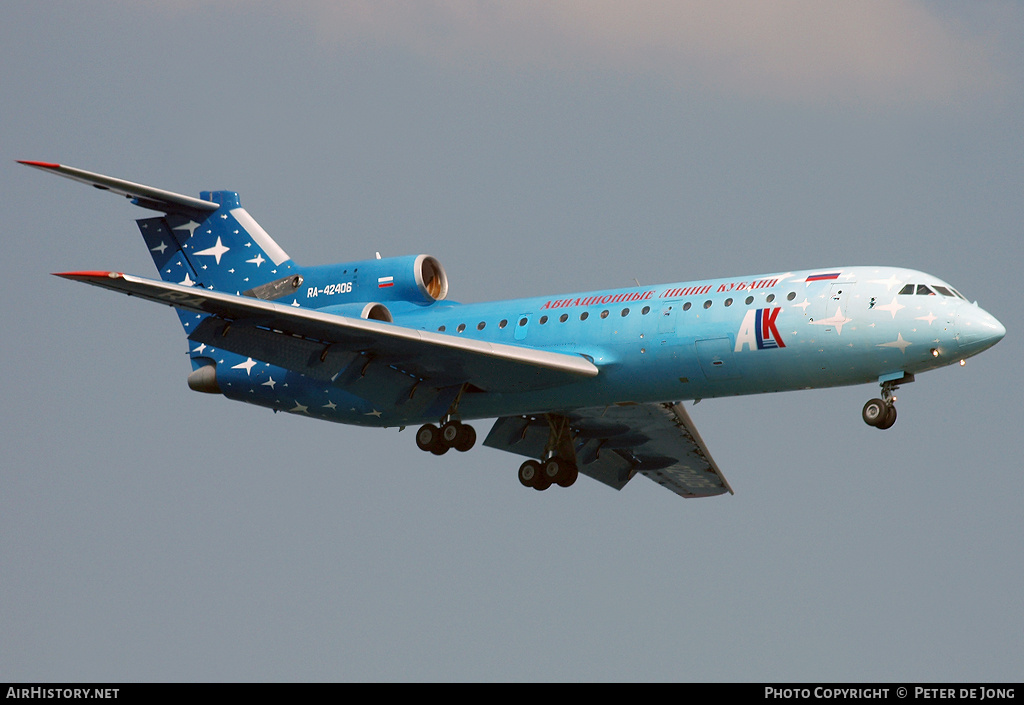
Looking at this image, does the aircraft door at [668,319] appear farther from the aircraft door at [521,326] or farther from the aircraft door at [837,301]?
the aircraft door at [521,326]

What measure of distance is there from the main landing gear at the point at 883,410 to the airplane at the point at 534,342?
0.12 ft

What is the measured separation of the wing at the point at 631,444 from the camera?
3344cm

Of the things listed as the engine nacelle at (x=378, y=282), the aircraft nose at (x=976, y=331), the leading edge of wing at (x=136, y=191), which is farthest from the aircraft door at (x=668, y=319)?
the leading edge of wing at (x=136, y=191)

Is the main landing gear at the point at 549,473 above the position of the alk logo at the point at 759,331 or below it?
below

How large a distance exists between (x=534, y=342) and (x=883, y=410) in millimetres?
7416

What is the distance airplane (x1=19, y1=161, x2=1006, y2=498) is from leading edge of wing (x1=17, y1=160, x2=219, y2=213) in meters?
0.05

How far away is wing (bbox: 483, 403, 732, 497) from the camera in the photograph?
110ft

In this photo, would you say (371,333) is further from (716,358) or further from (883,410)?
(883,410)

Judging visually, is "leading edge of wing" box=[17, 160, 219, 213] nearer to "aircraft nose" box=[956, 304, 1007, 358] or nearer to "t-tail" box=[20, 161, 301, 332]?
"t-tail" box=[20, 161, 301, 332]

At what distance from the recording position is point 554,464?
32.8 meters

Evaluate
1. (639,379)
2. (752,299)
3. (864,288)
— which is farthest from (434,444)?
(864,288)

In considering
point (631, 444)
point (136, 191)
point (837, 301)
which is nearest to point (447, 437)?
point (631, 444)
